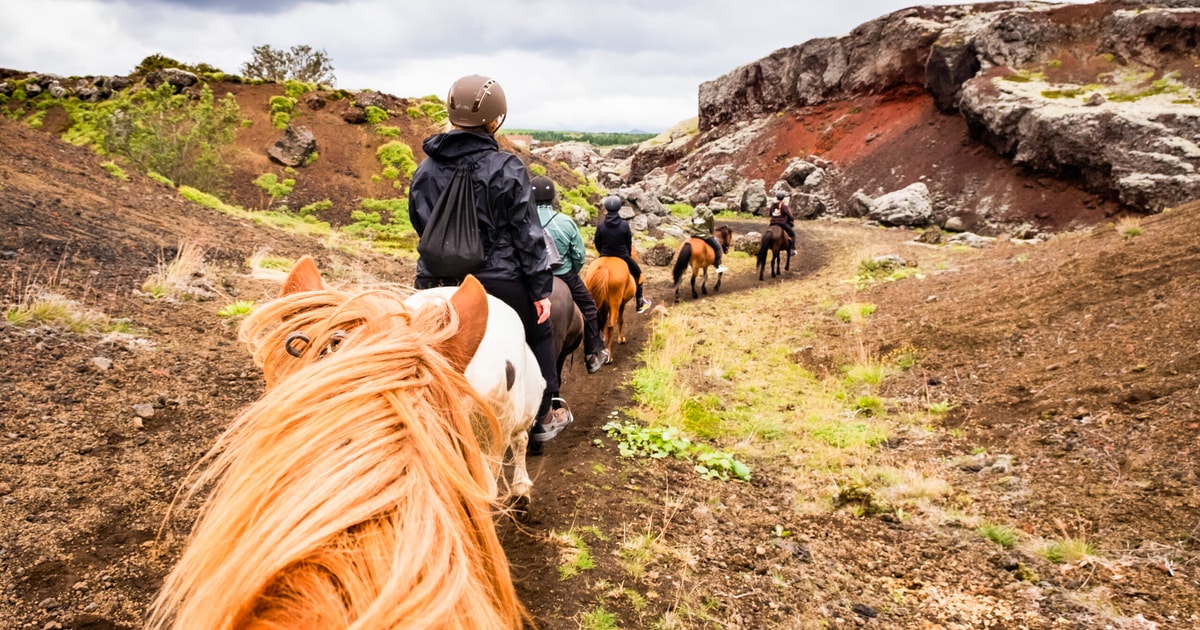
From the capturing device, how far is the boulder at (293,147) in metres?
19.4

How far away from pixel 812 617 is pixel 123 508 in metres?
3.72

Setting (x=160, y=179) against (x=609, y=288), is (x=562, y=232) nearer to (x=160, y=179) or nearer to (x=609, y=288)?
(x=609, y=288)

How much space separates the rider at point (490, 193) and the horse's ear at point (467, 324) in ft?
4.05

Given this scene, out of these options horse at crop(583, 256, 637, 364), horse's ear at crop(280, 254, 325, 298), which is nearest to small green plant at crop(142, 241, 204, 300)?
horse at crop(583, 256, 637, 364)

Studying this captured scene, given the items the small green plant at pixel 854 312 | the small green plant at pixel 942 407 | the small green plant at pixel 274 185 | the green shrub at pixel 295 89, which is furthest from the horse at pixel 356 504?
the green shrub at pixel 295 89

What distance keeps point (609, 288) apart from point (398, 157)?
49.9 ft

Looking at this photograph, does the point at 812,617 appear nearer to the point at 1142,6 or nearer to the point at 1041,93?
the point at 1041,93

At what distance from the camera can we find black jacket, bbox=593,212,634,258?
27.0 feet

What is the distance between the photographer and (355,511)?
0.93m

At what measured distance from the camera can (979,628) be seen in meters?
2.82

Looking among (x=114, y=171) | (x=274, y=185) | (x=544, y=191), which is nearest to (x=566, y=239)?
(x=544, y=191)

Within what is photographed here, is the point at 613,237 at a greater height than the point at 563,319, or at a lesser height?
greater

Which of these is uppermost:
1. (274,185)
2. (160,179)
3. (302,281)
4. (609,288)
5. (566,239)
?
(160,179)

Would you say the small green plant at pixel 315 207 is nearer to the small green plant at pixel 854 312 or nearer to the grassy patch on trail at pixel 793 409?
the grassy patch on trail at pixel 793 409
